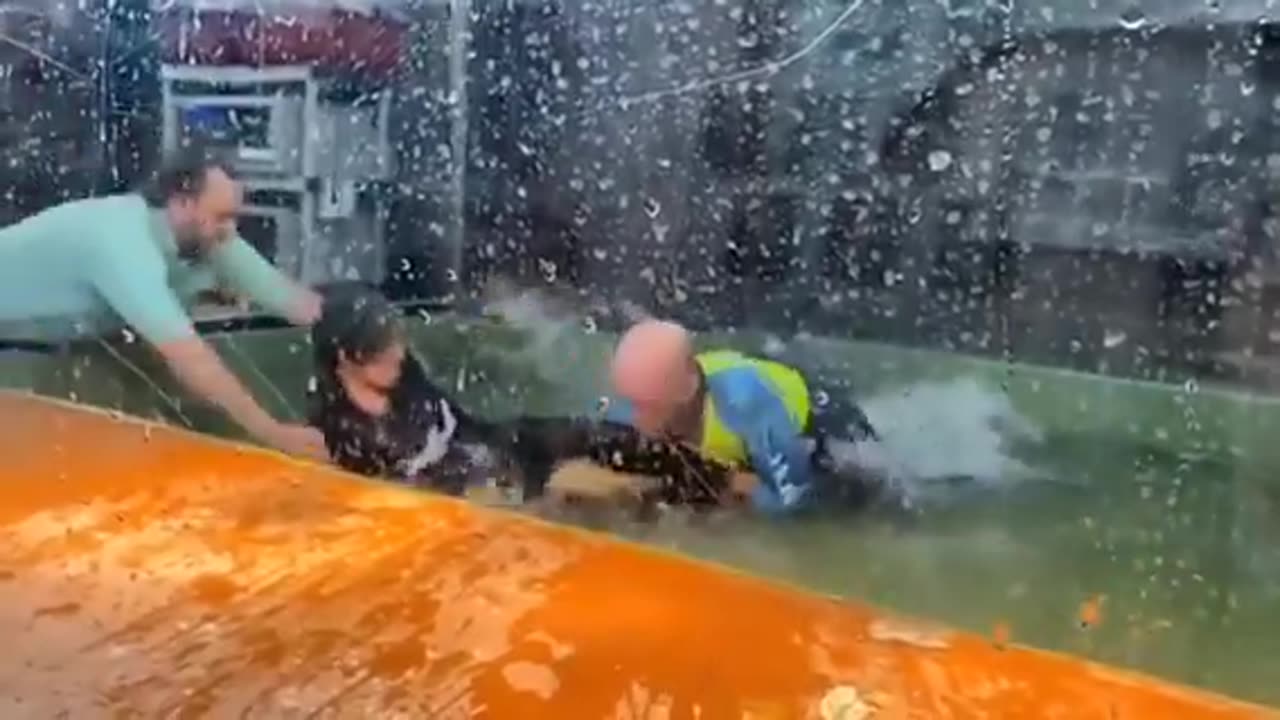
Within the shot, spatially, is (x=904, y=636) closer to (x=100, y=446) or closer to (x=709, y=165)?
(x=709, y=165)

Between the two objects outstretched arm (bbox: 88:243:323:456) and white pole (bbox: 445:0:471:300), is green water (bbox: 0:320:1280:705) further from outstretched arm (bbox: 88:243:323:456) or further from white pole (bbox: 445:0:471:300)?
outstretched arm (bbox: 88:243:323:456)

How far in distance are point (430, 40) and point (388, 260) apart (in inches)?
7.4

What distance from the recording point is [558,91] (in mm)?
1242

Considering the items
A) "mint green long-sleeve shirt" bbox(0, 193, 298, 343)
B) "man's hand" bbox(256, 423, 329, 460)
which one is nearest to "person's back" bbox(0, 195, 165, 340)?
"mint green long-sleeve shirt" bbox(0, 193, 298, 343)

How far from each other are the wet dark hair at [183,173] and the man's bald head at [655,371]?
1.46ft

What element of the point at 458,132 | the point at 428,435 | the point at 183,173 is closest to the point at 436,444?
the point at 428,435

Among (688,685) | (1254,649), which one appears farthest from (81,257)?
(1254,649)

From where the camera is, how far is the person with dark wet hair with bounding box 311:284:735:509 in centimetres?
120

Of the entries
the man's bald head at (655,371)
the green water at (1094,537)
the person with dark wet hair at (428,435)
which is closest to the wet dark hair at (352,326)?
the person with dark wet hair at (428,435)

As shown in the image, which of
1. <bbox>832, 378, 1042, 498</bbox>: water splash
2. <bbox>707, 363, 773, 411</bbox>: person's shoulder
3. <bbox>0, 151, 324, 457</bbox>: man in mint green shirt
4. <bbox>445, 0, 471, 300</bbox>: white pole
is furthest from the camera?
<bbox>0, 151, 324, 457</bbox>: man in mint green shirt

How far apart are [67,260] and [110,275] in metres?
0.08

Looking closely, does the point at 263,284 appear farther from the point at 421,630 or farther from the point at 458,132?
the point at 421,630

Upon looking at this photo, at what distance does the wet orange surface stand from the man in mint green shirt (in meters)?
0.16

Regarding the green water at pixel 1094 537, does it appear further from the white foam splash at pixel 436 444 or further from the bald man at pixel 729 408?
the white foam splash at pixel 436 444
